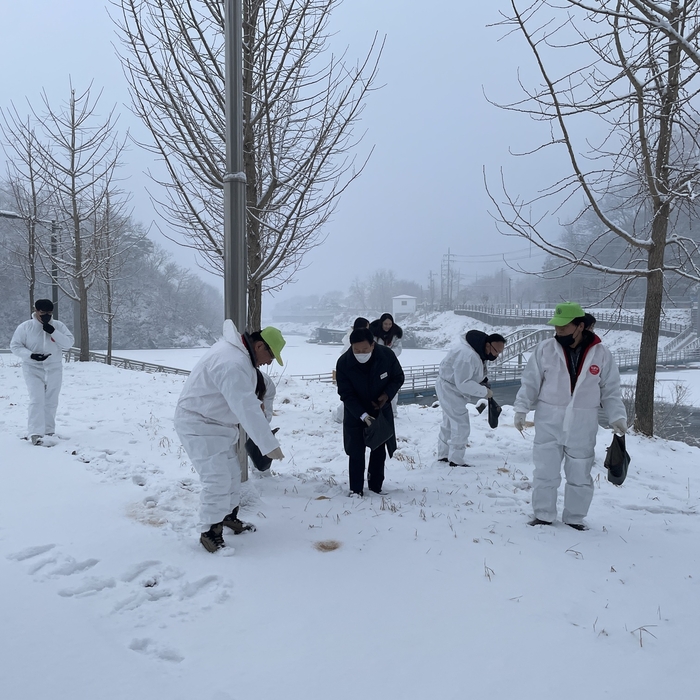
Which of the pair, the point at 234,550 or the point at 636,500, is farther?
the point at 636,500

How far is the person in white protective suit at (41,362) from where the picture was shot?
6727 millimetres

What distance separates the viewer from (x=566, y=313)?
4160 millimetres

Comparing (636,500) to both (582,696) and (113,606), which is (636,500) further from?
(113,606)

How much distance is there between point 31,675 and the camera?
2297 millimetres

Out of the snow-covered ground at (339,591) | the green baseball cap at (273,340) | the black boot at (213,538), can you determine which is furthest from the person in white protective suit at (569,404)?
the black boot at (213,538)

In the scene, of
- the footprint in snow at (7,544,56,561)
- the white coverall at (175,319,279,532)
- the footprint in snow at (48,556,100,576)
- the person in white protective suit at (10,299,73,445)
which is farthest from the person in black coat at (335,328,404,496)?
the person in white protective suit at (10,299,73,445)

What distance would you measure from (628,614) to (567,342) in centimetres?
213

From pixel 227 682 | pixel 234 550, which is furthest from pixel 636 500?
pixel 227 682

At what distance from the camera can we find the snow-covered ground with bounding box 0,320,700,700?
93.4 inches

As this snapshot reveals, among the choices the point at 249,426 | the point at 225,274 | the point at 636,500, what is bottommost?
the point at 636,500

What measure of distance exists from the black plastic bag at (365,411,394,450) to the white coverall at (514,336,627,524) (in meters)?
1.37

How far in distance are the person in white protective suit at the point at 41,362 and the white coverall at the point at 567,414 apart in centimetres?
615

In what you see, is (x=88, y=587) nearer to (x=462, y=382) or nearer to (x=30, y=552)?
(x=30, y=552)

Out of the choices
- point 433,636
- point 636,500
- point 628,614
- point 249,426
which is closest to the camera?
point 433,636
